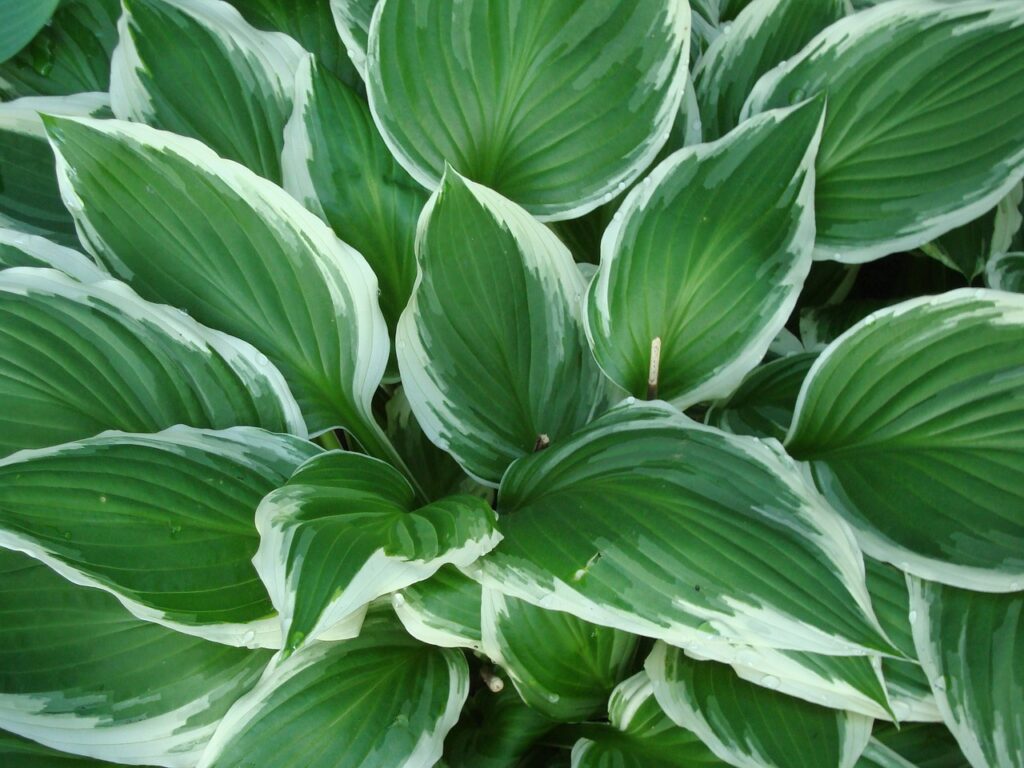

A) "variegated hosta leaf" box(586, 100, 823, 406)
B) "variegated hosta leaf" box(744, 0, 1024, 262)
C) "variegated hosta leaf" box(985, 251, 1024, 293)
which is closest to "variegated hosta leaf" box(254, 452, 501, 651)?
"variegated hosta leaf" box(586, 100, 823, 406)

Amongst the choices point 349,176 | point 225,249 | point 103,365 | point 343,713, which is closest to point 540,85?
point 349,176

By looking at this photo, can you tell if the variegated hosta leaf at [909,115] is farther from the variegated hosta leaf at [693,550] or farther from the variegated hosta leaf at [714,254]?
the variegated hosta leaf at [693,550]

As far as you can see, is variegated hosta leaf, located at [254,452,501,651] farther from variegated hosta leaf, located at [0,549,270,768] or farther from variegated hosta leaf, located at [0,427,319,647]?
variegated hosta leaf, located at [0,549,270,768]

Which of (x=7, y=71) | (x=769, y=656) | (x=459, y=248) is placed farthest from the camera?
(x=7, y=71)

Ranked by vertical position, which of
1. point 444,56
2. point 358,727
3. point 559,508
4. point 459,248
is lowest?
point 358,727

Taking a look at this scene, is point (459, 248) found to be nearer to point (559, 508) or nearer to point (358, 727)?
point (559, 508)

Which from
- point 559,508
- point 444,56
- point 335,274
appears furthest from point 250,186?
point 559,508
